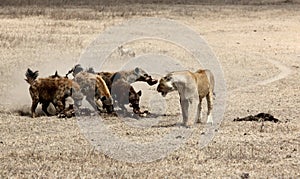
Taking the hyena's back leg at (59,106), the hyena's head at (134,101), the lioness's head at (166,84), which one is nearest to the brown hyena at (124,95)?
the hyena's head at (134,101)

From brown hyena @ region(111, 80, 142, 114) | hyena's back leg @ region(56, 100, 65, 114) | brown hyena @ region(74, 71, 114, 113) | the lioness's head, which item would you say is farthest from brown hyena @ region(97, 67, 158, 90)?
the lioness's head

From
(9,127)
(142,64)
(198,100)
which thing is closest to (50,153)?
(9,127)

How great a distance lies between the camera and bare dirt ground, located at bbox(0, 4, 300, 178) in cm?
795

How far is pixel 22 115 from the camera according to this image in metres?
12.0

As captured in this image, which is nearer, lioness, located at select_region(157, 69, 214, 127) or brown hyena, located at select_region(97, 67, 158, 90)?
lioness, located at select_region(157, 69, 214, 127)

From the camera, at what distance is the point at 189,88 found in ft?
34.4

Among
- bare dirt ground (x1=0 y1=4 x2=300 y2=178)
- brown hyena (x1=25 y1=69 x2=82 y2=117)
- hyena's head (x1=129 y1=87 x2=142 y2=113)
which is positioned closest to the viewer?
bare dirt ground (x1=0 y1=4 x2=300 y2=178)

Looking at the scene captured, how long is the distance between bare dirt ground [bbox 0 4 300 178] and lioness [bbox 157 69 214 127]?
349 mm

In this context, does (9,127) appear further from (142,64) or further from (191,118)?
(142,64)

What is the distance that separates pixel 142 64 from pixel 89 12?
695 inches

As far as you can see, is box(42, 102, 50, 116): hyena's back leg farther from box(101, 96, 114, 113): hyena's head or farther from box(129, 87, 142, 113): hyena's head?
box(129, 87, 142, 113): hyena's head

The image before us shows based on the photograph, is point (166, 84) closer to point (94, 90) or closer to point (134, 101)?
point (134, 101)

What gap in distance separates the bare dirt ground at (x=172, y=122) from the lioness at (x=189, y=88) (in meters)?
0.35

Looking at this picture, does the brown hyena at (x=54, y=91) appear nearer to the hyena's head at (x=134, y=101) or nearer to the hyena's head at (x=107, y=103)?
the hyena's head at (x=107, y=103)
